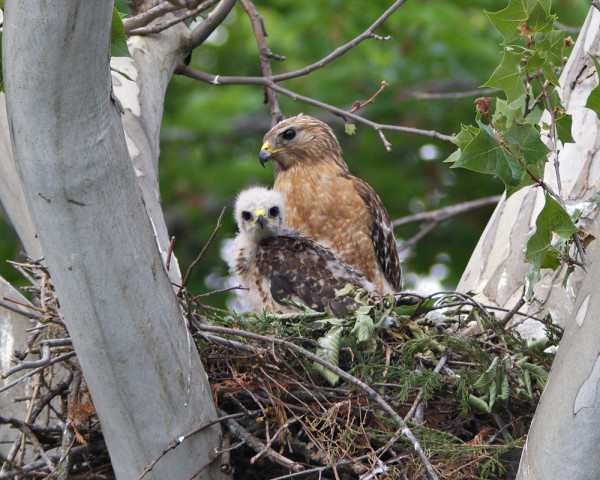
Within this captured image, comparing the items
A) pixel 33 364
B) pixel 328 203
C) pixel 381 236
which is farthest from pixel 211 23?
pixel 33 364

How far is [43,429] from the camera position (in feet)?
11.3

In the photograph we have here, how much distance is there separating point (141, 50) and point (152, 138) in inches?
20.9

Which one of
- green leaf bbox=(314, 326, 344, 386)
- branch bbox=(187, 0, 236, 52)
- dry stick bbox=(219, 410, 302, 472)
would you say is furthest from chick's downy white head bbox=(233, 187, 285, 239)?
dry stick bbox=(219, 410, 302, 472)

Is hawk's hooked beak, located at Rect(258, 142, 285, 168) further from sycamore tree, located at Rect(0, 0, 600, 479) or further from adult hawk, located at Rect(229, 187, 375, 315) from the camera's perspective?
sycamore tree, located at Rect(0, 0, 600, 479)

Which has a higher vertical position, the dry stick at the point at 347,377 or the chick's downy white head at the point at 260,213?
the chick's downy white head at the point at 260,213

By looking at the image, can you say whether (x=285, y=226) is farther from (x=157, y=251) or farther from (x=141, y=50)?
(x=157, y=251)

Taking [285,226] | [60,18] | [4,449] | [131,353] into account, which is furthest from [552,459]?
[285,226]

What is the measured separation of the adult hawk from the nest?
59 cm

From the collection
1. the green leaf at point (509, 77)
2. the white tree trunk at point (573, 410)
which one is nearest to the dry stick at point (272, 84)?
the green leaf at point (509, 77)

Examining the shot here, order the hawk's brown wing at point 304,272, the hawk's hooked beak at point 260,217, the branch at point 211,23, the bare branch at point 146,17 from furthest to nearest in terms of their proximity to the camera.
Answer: the hawk's hooked beak at point 260,217, the branch at point 211,23, the hawk's brown wing at point 304,272, the bare branch at point 146,17

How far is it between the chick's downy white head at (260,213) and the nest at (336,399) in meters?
1.13

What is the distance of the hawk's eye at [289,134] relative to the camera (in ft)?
18.2

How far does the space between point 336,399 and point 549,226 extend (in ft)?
3.74

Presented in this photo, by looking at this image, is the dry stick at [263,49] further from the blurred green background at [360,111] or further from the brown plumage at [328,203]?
the blurred green background at [360,111]
